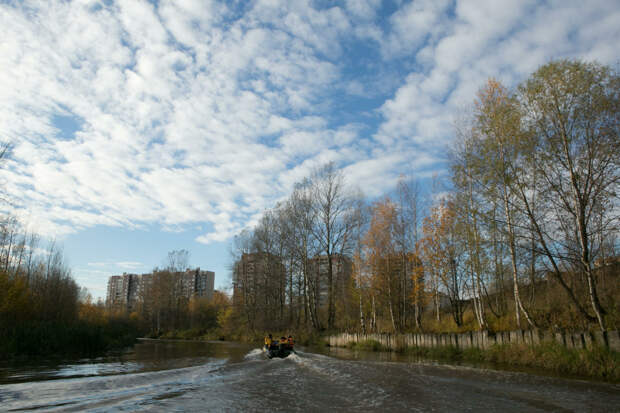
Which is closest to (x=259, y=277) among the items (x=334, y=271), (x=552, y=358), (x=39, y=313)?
(x=334, y=271)

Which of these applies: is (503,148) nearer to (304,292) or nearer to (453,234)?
(453,234)

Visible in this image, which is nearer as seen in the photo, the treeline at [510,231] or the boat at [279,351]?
the treeline at [510,231]

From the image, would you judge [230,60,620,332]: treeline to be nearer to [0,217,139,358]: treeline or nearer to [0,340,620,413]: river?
[0,340,620,413]: river

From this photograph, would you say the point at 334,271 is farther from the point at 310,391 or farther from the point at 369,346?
the point at 310,391

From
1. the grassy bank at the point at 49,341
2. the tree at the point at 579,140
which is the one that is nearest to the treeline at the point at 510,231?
the tree at the point at 579,140

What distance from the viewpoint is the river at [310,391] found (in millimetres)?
7906

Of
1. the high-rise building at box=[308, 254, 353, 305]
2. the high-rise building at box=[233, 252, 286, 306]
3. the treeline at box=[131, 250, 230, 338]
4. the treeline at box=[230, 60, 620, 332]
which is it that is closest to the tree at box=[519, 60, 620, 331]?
the treeline at box=[230, 60, 620, 332]

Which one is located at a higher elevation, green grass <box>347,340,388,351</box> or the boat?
the boat

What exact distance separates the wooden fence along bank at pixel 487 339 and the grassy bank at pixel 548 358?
0.21 metres

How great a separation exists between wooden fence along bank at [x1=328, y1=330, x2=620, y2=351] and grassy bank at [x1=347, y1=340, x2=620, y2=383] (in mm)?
205

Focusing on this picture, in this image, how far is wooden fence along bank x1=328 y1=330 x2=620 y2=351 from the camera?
1107 centimetres

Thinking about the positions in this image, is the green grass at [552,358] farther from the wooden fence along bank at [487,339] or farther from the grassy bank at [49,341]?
the grassy bank at [49,341]

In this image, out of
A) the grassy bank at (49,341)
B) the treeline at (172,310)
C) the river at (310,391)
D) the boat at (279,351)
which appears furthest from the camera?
the treeline at (172,310)

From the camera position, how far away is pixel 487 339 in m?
16.1
